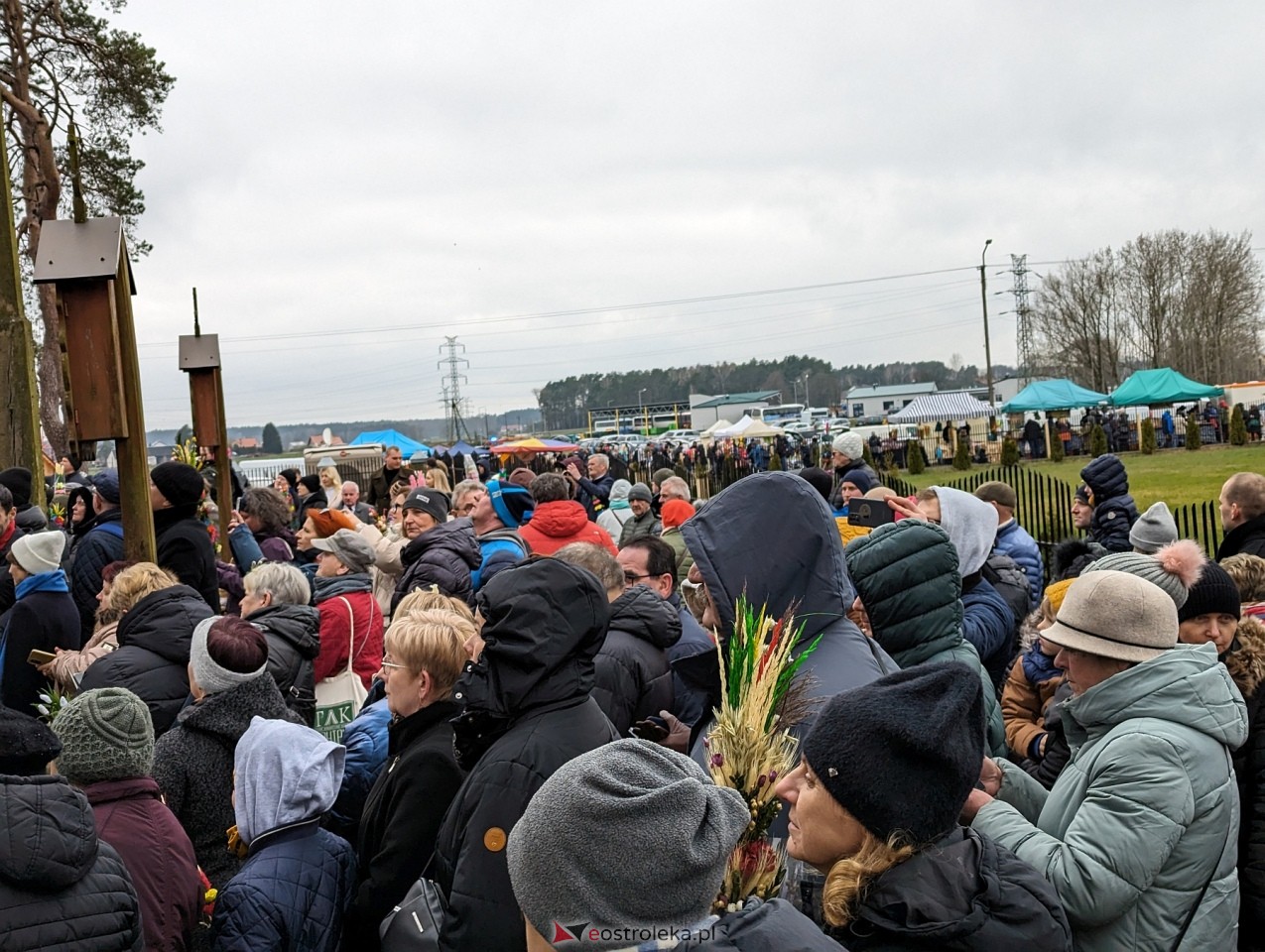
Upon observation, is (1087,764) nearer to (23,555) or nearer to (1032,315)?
(23,555)

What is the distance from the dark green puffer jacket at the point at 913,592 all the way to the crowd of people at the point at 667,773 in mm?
10

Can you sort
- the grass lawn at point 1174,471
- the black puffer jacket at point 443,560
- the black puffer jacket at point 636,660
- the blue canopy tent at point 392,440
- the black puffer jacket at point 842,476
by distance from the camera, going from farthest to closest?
the blue canopy tent at point 392,440 → the grass lawn at point 1174,471 → the black puffer jacket at point 842,476 → the black puffer jacket at point 443,560 → the black puffer jacket at point 636,660

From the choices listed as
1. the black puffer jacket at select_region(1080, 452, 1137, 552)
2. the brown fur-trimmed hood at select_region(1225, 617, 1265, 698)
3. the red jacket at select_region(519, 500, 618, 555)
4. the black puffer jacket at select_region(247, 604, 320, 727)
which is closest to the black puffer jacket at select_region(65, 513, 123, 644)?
the black puffer jacket at select_region(247, 604, 320, 727)

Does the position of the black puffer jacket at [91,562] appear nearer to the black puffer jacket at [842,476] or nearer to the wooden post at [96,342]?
the wooden post at [96,342]

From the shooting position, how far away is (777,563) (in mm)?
3135

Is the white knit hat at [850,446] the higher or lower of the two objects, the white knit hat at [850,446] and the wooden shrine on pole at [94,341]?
the lower

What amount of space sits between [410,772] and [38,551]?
114 inches

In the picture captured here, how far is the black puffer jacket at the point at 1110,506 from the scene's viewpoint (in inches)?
293

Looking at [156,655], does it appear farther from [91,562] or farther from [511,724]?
[91,562]

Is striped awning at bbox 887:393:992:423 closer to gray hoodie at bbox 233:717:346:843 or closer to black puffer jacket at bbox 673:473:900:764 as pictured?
black puffer jacket at bbox 673:473:900:764

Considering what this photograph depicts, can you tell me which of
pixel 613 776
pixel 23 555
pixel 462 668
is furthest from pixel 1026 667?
pixel 23 555

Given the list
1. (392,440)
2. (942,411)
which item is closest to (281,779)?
(392,440)

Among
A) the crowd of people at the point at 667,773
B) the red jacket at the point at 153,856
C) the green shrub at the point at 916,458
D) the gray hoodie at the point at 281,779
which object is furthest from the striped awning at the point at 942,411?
the red jacket at the point at 153,856

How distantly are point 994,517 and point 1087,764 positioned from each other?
2.58 m
